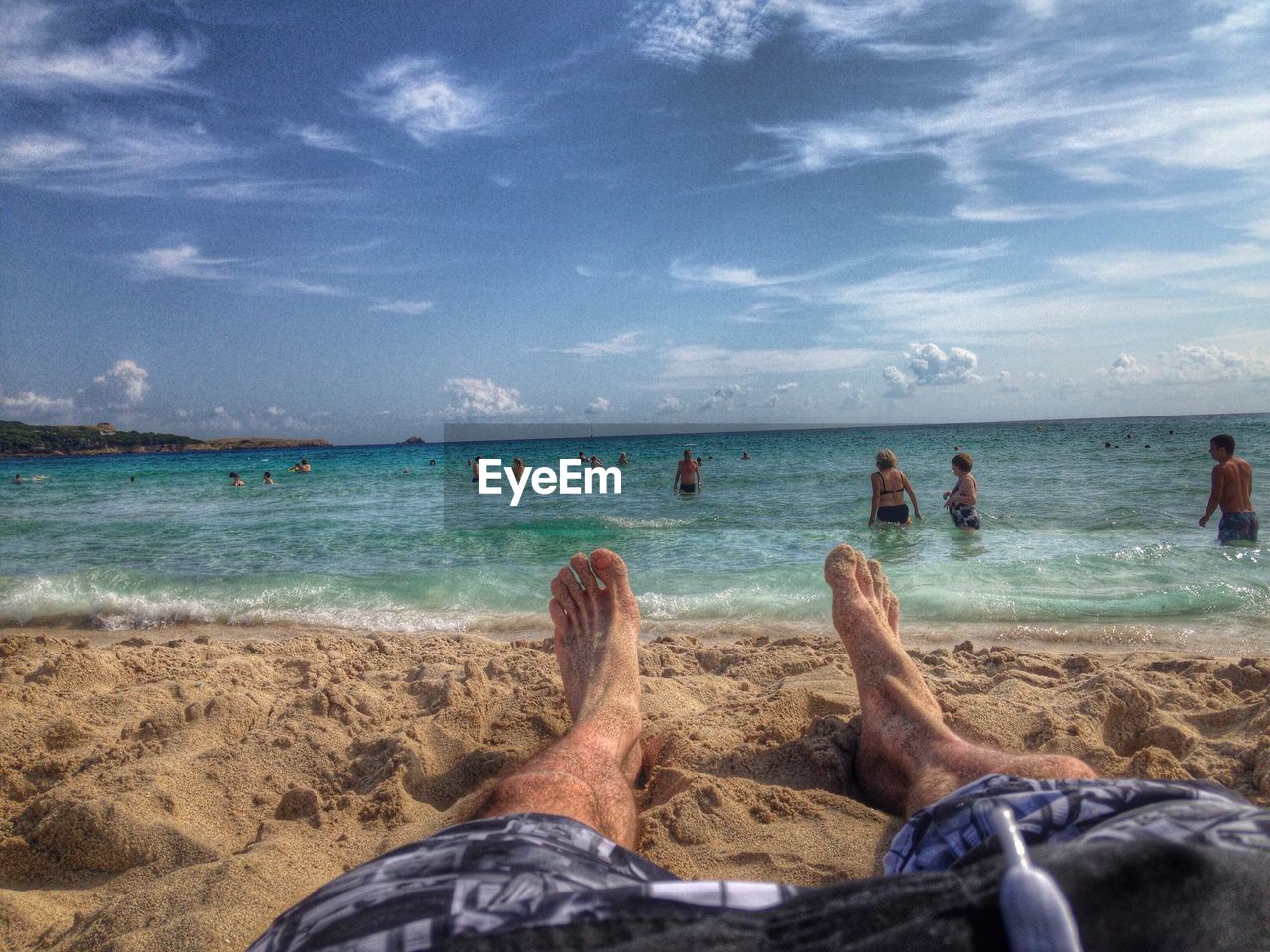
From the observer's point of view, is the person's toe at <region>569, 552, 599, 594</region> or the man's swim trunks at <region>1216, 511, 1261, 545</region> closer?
the person's toe at <region>569, 552, 599, 594</region>

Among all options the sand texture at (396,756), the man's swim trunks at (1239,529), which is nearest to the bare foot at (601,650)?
the sand texture at (396,756)

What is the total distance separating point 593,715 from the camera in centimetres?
201

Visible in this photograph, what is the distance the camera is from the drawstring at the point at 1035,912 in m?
0.44

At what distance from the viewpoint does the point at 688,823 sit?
1688 millimetres

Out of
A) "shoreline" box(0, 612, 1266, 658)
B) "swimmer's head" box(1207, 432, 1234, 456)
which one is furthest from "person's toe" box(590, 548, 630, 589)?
"swimmer's head" box(1207, 432, 1234, 456)

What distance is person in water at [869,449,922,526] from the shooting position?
800cm

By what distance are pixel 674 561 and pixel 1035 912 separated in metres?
5.90

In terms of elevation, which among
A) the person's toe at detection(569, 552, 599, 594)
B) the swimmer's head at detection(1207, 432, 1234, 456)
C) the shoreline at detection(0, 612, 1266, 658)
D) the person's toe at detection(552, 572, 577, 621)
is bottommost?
the shoreline at detection(0, 612, 1266, 658)

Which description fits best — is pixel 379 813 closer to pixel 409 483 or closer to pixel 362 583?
pixel 362 583

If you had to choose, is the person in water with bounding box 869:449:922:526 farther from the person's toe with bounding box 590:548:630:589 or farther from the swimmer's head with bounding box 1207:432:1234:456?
the person's toe with bounding box 590:548:630:589

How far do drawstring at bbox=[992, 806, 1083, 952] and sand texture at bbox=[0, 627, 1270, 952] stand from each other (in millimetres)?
1164

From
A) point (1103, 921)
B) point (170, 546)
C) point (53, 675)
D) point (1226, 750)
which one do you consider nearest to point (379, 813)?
point (1103, 921)

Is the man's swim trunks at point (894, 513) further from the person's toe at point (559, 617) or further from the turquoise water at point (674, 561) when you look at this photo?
the person's toe at point (559, 617)

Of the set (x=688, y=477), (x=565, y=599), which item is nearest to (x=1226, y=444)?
(x=565, y=599)
